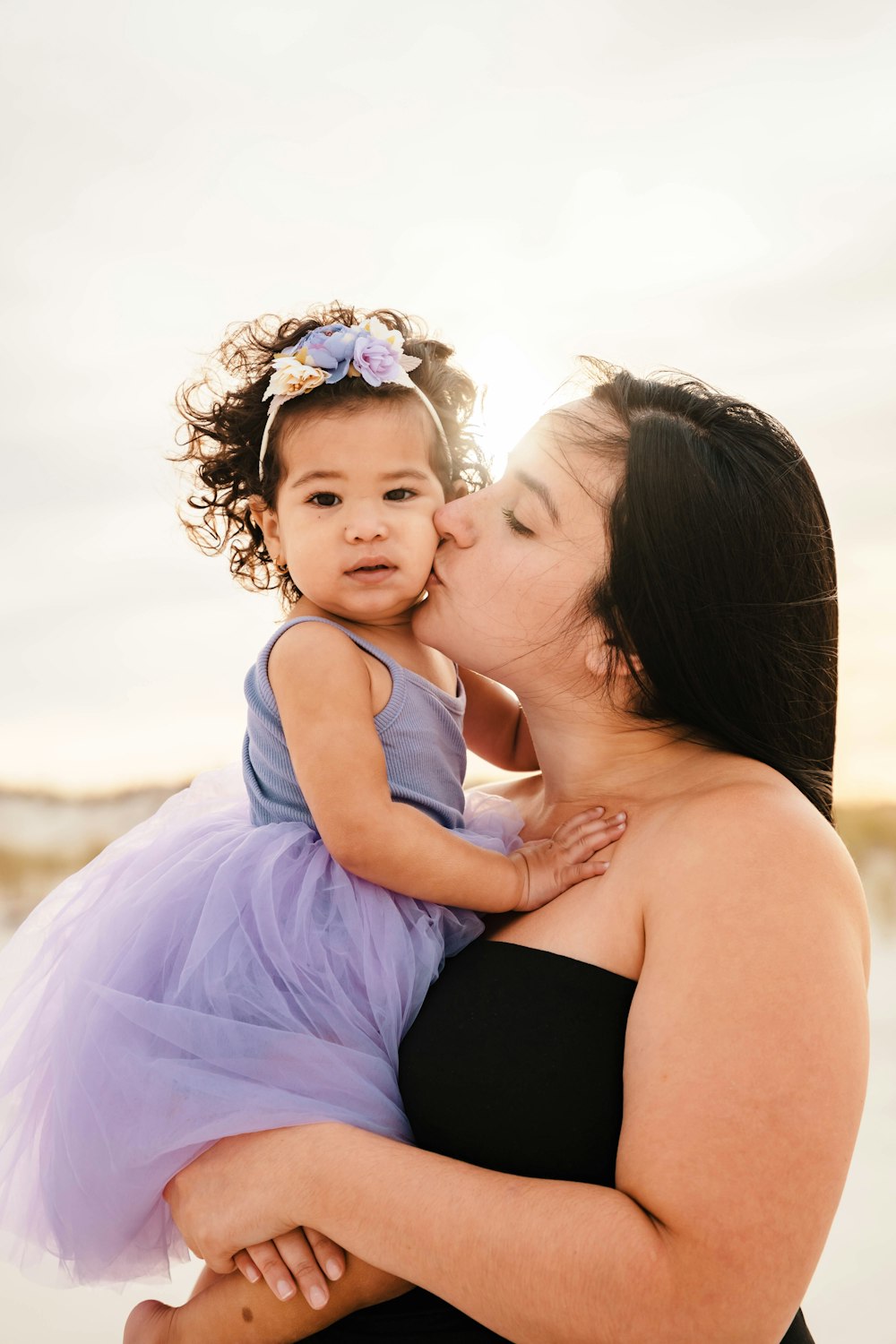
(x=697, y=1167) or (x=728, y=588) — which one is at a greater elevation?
(x=728, y=588)

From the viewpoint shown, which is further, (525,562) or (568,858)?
(525,562)

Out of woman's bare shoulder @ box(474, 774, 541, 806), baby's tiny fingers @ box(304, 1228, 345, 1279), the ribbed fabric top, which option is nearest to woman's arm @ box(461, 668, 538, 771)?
woman's bare shoulder @ box(474, 774, 541, 806)

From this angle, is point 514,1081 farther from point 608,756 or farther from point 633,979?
point 608,756

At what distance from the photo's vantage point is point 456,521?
6.08ft

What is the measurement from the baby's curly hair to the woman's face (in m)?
0.25

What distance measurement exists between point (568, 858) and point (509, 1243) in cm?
55

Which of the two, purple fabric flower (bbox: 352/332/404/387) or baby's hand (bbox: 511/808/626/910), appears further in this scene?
purple fabric flower (bbox: 352/332/404/387)

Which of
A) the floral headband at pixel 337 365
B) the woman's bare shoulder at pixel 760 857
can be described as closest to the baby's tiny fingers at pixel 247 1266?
the woman's bare shoulder at pixel 760 857

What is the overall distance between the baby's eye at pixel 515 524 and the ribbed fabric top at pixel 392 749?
1.00 ft

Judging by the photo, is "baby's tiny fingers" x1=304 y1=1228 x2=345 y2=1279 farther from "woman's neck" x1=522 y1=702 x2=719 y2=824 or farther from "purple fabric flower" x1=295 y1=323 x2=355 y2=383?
"purple fabric flower" x1=295 y1=323 x2=355 y2=383

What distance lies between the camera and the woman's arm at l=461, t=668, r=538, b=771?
2.35m

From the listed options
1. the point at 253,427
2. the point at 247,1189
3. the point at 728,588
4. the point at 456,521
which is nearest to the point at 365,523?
the point at 456,521

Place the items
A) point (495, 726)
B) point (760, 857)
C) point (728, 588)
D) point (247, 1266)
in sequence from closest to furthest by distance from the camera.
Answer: point (760, 857), point (247, 1266), point (728, 588), point (495, 726)

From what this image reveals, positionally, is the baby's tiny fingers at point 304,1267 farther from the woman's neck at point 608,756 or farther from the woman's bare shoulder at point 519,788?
the woman's bare shoulder at point 519,788
